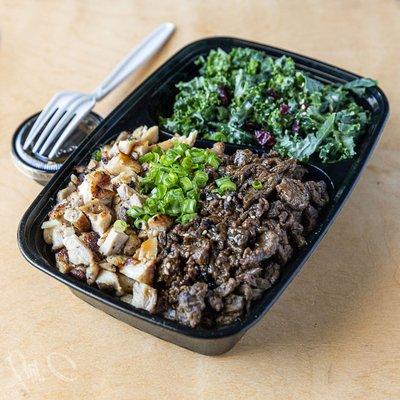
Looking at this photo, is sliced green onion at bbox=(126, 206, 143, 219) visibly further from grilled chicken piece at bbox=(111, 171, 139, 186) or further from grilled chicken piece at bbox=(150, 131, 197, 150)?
grilled chicken piece at bbox=(150, 131, 197, 150)

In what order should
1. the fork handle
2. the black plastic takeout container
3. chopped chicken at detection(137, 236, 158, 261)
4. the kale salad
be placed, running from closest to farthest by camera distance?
the black plastic takeout container → chopped chicken at detection(137, 236, 158, 261) → the kale salad → the fork handle

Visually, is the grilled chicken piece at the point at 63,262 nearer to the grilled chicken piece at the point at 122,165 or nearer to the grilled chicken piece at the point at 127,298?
the grilled chicken piece at the point at 127,298

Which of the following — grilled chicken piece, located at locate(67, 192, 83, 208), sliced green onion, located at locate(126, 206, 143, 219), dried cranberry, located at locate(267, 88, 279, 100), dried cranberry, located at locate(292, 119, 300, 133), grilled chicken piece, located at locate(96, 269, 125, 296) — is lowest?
grilled chicken piece, located at locate(96, 269, 125, 296)

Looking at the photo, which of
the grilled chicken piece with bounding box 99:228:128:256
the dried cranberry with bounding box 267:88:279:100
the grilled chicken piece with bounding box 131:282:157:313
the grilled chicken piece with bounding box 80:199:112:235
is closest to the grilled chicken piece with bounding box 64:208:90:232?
the grilled chicken piece with bounding box 80:199:112:235

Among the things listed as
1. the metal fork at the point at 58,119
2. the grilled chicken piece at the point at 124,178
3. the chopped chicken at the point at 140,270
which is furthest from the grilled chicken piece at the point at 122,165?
the metal fork at the point at 58,119

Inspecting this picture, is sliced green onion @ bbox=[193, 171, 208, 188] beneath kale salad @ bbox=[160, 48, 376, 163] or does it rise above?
beneath

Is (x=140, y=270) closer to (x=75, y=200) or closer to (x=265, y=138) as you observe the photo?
(x=75, y=200)
